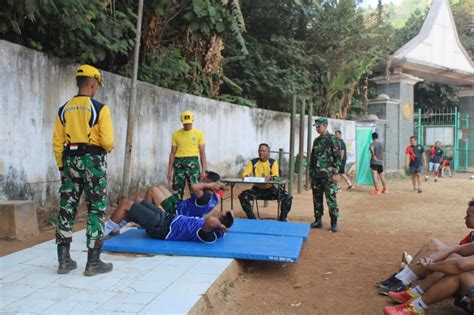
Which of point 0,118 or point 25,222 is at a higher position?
point 0,118

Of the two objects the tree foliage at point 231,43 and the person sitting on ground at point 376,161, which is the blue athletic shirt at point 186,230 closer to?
the tree foliage at point 231,43

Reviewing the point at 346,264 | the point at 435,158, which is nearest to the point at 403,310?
the point at 346,264

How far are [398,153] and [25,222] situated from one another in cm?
1477

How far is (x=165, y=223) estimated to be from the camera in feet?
17.2

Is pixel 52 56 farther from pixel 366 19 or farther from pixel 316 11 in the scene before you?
pixel 366 19

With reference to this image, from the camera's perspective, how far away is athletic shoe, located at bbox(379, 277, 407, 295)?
433 centimetres

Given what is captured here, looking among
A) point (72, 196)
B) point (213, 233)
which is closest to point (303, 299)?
point (213, 233)

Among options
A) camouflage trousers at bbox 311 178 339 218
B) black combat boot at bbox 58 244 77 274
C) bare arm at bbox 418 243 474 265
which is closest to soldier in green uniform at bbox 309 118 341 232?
camouflage trousers at bbox 311 178 339 218

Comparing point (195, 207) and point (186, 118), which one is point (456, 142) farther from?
point (195, 207)

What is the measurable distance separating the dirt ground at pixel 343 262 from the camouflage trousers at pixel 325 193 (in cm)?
33

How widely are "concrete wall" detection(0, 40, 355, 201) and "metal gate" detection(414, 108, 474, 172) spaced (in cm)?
1047

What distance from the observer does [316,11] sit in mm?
17047

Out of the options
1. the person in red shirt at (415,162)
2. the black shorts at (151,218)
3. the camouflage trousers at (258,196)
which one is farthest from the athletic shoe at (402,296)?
the person in red shirt at (415,162)

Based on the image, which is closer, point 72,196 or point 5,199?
point 72,196
